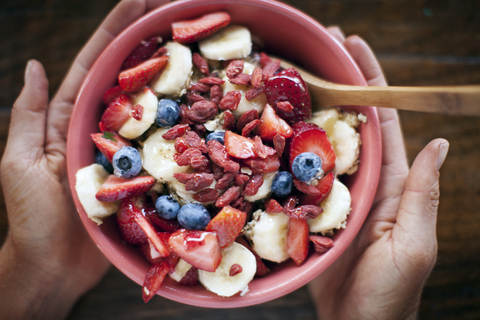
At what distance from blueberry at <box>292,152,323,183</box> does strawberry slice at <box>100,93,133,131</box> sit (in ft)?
2.04

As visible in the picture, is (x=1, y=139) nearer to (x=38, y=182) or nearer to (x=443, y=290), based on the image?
(x=38, y=182)

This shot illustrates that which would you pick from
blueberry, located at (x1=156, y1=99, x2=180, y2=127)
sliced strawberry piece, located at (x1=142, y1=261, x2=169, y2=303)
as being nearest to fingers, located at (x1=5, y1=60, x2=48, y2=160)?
blueberry, located at (x1=156, y1=99, x2=180, y2=127)

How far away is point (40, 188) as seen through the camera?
50.5 inches

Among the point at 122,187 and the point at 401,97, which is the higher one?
the point at 401,97

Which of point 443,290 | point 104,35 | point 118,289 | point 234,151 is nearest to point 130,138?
point 234,151

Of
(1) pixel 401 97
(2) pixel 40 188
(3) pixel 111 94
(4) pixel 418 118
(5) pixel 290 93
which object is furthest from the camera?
(4) pixel 418 118

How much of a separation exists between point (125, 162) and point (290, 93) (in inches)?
23.1

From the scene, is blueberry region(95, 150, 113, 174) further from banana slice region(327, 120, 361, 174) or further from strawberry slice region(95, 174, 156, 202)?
banana slice region(327, 120, 361, 174)

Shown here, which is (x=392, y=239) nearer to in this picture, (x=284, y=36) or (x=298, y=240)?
(x=298, y=240)

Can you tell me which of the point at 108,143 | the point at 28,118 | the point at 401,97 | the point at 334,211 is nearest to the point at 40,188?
the point at 28,118

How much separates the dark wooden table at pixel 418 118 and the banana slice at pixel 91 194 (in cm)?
70

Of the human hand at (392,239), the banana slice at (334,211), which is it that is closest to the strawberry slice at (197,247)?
the banana slice at (334,211)

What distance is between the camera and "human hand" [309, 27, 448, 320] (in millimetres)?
1101

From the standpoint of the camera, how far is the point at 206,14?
47.1 inches
